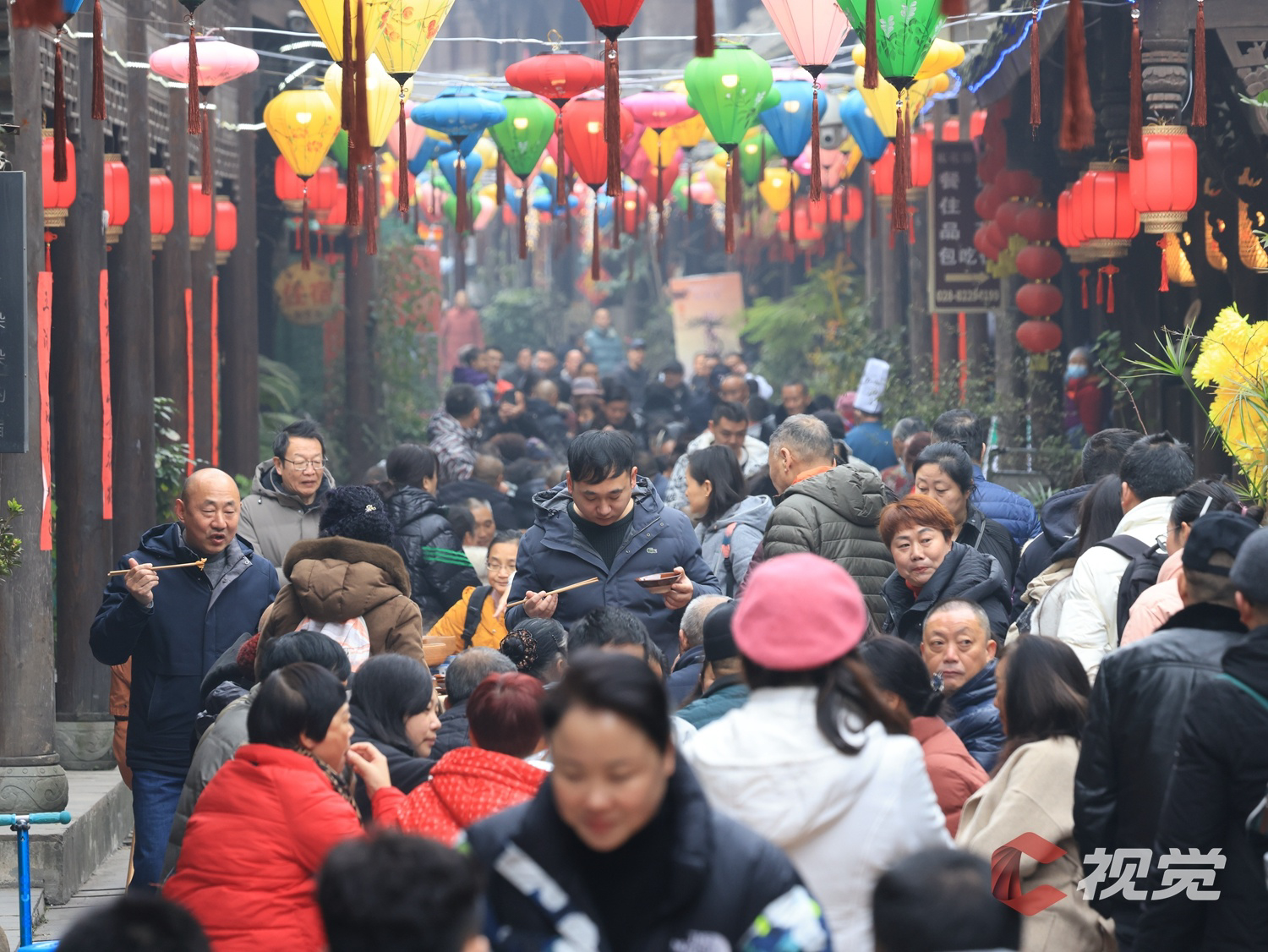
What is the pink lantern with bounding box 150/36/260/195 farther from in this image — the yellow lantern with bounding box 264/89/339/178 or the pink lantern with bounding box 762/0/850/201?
the pink lantern with bounding box 762/0/850/201

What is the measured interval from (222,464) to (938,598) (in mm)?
9715

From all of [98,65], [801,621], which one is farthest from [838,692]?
[98,65]

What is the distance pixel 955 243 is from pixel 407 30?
22.6ft

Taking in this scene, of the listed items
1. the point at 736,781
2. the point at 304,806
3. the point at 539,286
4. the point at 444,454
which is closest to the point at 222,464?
the point at 444,454

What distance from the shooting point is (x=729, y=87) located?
10445 millimetres

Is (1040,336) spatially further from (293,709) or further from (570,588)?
(293,709)

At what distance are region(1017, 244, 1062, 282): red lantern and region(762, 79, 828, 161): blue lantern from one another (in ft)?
6.21

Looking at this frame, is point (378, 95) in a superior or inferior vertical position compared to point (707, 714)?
superior

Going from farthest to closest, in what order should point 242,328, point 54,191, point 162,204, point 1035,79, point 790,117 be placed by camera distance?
point 242,328, point 790,117, point 162,204, point 54,191, point 1035,79

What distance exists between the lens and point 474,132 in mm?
12508

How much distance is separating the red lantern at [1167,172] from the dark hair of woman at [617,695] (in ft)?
25.5

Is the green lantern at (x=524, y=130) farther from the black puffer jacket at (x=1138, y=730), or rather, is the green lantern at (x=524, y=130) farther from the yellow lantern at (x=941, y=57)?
the black puffer jacket at (x=1138, y=730)

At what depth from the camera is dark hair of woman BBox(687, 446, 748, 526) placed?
816cm

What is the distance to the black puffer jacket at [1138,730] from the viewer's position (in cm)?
407
